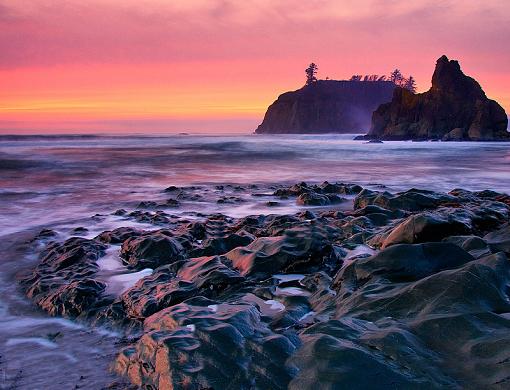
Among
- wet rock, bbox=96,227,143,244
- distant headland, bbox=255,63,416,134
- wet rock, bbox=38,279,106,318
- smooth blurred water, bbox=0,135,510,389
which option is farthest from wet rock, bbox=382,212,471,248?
distant headland, bbox=255,63,416,134

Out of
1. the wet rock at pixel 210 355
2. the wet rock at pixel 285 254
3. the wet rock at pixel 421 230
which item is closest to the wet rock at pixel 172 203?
the wet rock at pixel 285 254

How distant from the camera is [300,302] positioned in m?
3.83

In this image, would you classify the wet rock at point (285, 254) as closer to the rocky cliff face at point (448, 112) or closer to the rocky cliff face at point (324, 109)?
the rocky cliff face at point (448, 112)

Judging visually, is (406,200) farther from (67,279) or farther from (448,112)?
(448,112)

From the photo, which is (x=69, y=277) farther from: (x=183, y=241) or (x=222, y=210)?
(x=222, y=210)

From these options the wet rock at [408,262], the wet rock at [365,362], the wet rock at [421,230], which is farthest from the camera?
the wet rock at [421,230]

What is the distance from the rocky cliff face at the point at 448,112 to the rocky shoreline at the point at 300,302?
194 ft

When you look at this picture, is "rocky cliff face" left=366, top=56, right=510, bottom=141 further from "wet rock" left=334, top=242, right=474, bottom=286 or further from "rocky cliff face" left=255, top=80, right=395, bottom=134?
"wet rock" left=334, top=242, right=474, bottom=286

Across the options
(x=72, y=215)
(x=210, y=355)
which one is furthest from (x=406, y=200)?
(x=72, y=215)

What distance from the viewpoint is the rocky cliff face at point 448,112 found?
58750mm

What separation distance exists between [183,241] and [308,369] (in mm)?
3765

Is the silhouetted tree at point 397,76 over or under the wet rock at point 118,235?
over

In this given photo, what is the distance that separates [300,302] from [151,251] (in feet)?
7.96

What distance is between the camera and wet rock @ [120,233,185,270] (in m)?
5.37
